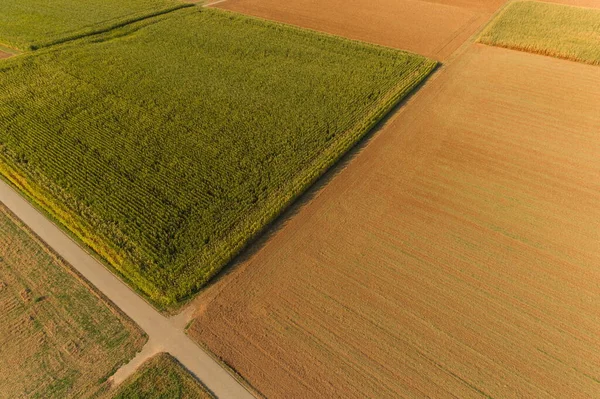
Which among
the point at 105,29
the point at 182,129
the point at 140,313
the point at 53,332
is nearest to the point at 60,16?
the point at 105,29

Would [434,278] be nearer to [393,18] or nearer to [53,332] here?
[53,332]

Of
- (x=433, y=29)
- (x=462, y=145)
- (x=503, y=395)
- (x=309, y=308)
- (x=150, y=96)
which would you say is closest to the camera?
(x=503, y=395)

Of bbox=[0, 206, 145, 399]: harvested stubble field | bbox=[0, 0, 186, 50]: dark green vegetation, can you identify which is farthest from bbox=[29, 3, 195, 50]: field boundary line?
bbox=[0, 206, 145, 399]: harvested stubble field

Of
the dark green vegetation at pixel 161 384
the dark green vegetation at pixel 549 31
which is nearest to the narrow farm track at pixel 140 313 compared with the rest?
the dark green vegetation at pixel 161 384

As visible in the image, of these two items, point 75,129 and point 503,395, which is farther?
point 75,129

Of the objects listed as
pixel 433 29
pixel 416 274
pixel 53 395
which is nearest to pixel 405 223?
pixel 416 274

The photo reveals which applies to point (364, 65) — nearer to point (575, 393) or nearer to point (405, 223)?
point (405, 223)

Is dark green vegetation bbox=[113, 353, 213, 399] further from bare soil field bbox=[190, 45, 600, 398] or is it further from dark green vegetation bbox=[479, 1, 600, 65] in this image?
dark green vegetation bbox=[479, 1, 600, 65]
